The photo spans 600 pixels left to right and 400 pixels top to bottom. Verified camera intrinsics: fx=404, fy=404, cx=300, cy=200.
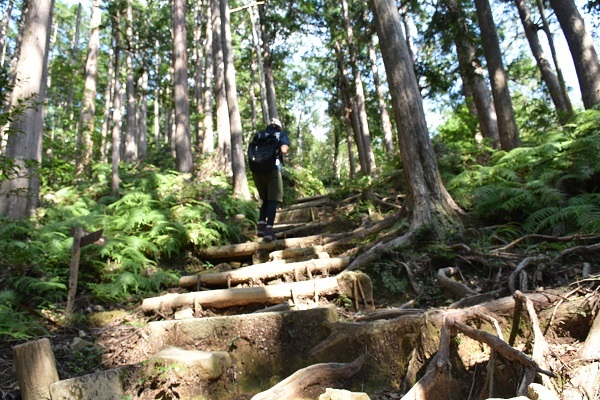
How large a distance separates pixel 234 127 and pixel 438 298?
8023 millimetres

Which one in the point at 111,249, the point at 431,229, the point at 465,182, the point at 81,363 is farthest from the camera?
the point at 465,182

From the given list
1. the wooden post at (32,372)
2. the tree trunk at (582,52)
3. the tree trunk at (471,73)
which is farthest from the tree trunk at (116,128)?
the tree trunk at (582,52)

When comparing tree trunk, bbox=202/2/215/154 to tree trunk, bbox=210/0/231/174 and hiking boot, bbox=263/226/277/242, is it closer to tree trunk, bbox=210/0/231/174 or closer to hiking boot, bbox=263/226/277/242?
tree trunk, bbox=210/0/231/174

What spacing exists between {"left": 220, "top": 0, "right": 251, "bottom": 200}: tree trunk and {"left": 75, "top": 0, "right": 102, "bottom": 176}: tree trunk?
5102mm

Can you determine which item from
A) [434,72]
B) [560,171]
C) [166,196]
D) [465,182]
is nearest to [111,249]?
[166,196]

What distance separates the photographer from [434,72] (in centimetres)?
936

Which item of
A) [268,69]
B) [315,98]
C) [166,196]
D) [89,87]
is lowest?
[166,196]

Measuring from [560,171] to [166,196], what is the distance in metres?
6.82

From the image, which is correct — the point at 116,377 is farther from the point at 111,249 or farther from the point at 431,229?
the point at 431,229

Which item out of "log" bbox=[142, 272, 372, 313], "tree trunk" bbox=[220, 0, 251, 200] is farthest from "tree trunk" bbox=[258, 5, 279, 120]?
"log" bbox=[142, 272, 372, 313]

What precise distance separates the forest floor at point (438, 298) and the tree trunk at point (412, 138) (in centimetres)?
46

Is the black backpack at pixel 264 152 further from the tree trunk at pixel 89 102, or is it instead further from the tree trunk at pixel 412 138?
the tree trunk at pixel 89 102

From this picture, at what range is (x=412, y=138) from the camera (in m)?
5.88

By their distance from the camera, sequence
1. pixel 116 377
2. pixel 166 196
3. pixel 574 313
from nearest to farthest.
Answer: pixel 574 313
pixel 116 377
pixel 166 196
